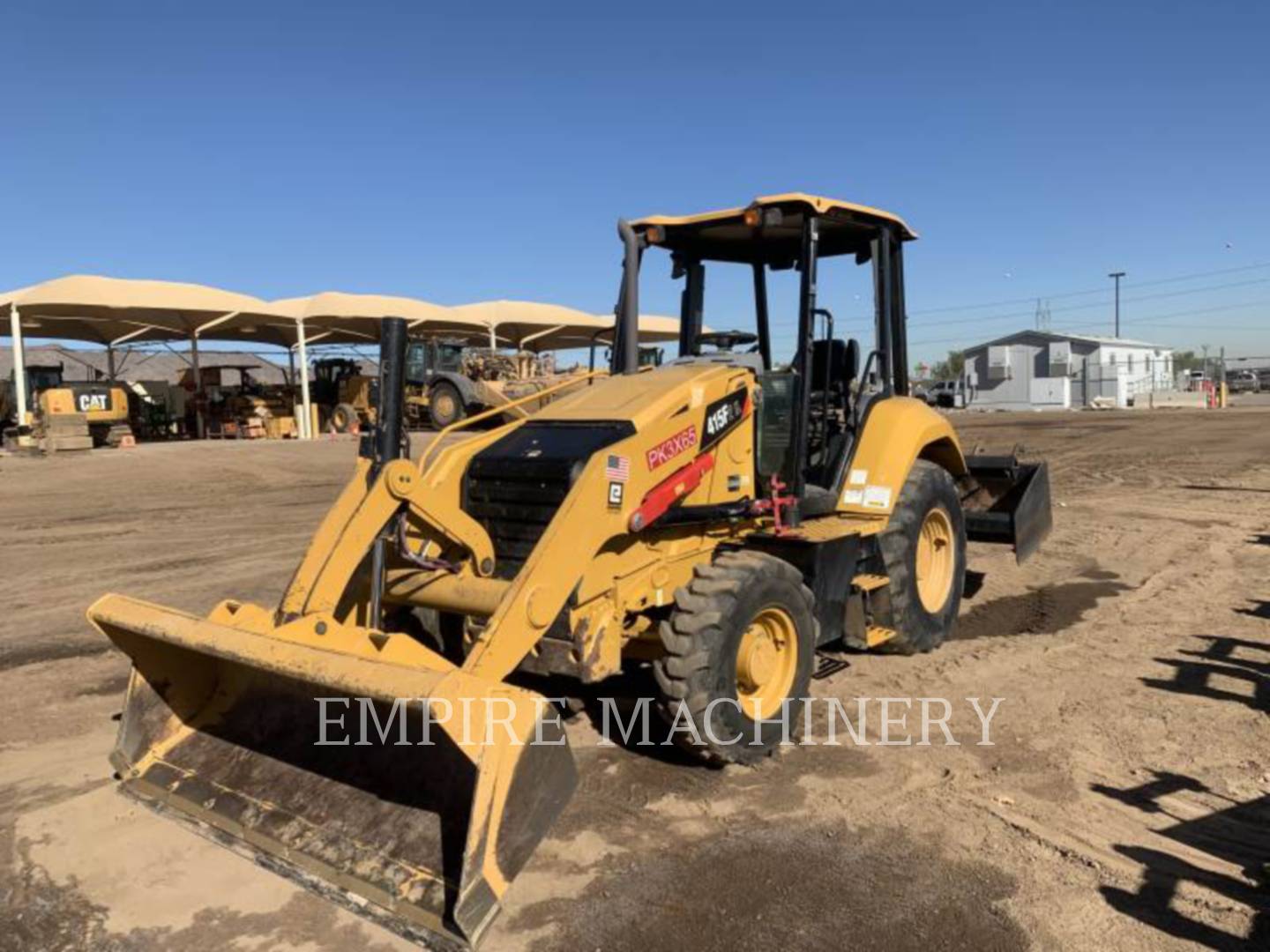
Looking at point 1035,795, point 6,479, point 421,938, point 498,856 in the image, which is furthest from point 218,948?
point 6,479

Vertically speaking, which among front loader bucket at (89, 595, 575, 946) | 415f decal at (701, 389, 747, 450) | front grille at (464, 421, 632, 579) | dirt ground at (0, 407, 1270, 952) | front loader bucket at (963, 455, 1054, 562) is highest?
415f decal at (701, 389, 747, 450)

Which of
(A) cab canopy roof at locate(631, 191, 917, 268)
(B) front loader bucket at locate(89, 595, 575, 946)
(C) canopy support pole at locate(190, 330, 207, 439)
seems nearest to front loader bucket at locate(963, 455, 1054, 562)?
(A) cab canopy roof at locate(631, 191, 917, 268)

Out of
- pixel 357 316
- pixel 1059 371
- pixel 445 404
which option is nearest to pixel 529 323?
pixel 357 316

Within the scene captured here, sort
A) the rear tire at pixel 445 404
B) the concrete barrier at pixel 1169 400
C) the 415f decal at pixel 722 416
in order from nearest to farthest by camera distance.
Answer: the 415f decal at pixel 722 416 → the rear tire at pixel 445 404 → the concrete barrier at pixel 1169 400

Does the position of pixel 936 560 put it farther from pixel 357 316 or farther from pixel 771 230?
pixel 357 316

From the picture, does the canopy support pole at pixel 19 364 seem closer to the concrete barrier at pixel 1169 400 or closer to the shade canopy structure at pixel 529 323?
the shade canopy structure at pixel 529 323

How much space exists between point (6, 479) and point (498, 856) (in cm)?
1870

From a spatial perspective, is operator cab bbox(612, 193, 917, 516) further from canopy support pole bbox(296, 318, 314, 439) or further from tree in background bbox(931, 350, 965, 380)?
tree in background bbox(931, 350, 965, 380)

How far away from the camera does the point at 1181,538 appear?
944cm

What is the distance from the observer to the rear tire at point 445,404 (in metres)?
25.8

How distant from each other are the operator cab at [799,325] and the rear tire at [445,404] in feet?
66.2

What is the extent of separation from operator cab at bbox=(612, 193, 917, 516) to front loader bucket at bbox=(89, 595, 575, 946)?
2411 mm

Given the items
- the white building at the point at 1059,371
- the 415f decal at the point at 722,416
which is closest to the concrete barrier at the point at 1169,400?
the white building at the point at 1059,371

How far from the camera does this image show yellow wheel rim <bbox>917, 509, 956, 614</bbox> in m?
6.27
